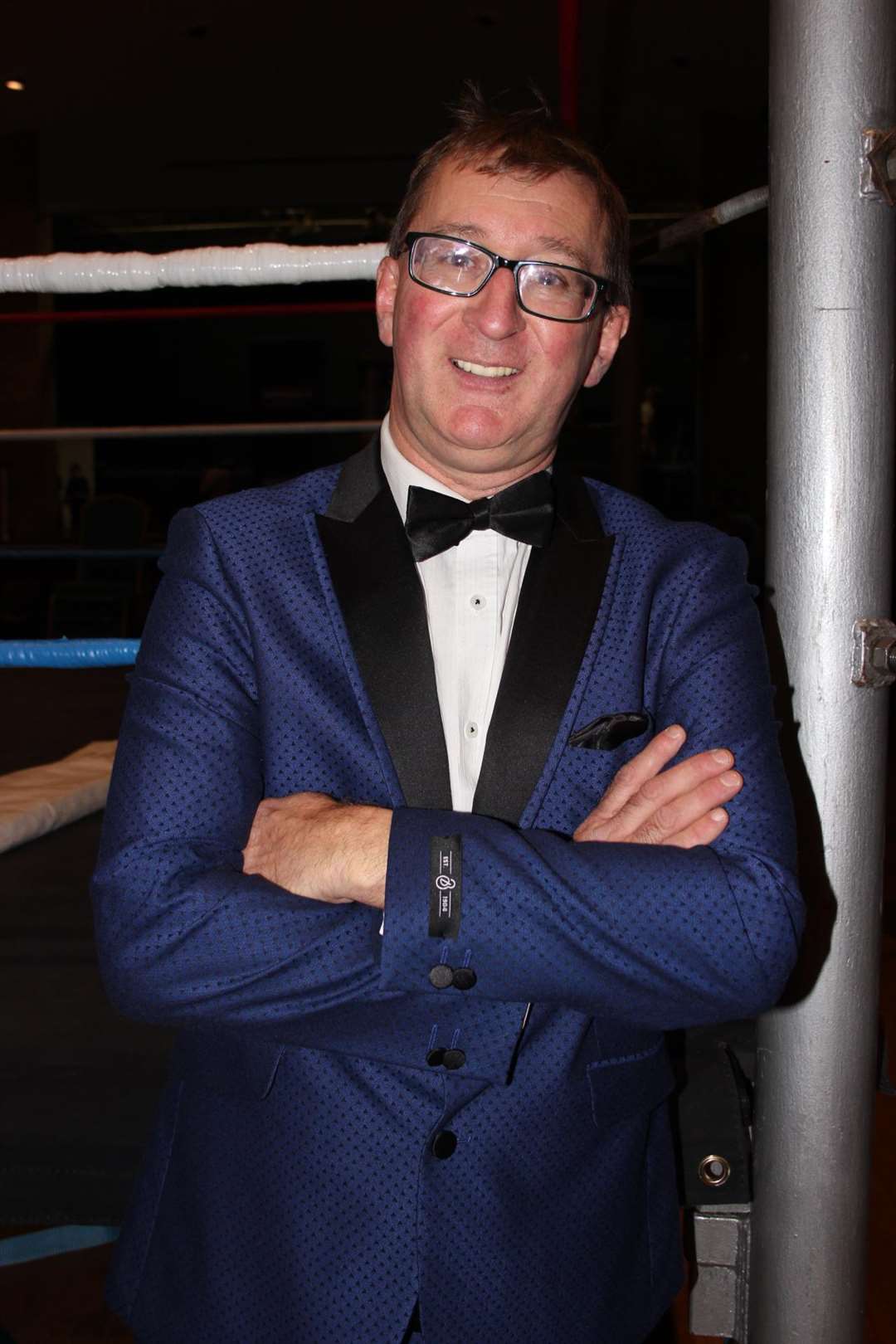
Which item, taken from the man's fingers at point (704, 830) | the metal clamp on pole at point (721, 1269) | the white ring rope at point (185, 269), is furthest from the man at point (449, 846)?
the white ring rope at point (185, 269)

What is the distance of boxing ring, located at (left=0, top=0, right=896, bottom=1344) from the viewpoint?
1.06 m

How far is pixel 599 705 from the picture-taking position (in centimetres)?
107

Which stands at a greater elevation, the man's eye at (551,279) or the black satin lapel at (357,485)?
the man's eye at (551,279)

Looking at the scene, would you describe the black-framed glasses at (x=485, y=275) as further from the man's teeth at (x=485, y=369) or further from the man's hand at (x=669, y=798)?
the man's hand at (x=669, y=798)

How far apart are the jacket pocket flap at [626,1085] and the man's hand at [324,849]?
273 mm

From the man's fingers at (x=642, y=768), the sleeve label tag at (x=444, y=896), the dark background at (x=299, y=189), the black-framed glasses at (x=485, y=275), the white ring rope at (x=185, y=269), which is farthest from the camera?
the dark background at (x=299, y=189)

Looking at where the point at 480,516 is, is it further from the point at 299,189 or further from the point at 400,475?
the point at 299,189

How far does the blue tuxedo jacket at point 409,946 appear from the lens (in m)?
0.92

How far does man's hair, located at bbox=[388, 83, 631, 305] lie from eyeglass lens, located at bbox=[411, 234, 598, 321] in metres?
0.05

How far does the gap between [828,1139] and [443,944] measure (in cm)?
49

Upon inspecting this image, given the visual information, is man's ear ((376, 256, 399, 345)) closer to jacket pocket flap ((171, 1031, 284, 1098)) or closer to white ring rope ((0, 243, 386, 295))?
white ring rope ((0, 243, 386, 295))

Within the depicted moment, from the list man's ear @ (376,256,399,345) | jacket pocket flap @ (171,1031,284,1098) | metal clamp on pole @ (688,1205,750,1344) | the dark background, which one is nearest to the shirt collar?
man's ear @ (376,256,399,345)

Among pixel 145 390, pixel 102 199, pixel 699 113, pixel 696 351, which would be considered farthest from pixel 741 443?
pixel 145 390

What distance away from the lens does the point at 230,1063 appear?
40.6 inches
